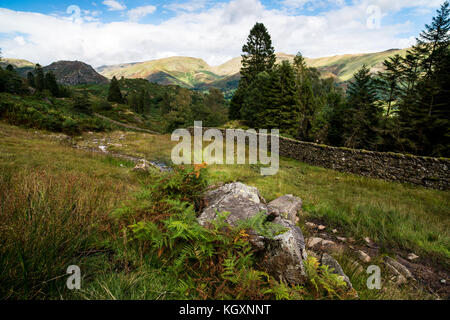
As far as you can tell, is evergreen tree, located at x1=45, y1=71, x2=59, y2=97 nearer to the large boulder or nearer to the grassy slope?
the grassy slope

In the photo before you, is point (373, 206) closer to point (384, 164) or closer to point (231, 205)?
point (231, 205)

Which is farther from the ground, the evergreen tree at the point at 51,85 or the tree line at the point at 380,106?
the evergreen tree at the point at 51,85

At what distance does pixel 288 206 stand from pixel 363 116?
2688cm

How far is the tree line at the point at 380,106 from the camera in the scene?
61.7 ft

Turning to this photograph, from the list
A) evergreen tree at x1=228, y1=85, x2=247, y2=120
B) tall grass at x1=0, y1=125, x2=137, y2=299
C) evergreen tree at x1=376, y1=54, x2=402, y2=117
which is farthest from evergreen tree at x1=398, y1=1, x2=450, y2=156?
tall grass at x1=0, y1=125, x2=137, y2=299

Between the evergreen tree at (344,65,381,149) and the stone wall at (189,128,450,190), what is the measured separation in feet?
47.8

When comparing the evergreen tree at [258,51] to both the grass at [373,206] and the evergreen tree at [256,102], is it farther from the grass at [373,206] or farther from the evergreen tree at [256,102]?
→ the grass at [373,206]

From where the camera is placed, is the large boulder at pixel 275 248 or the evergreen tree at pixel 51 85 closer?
the large boulder at pixel 275 248

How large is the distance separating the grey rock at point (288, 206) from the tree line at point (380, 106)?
20030 mm

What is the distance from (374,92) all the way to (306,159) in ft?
74.6

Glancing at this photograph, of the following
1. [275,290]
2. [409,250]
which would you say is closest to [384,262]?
[409,250]

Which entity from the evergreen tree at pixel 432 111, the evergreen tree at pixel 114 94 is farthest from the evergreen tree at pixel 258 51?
the evergreen tree at pixel 114 94

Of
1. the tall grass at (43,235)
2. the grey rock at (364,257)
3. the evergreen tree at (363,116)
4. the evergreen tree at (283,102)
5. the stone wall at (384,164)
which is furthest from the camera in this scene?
the evergreen tree at (363,116)

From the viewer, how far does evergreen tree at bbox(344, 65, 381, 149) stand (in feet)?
80.8
